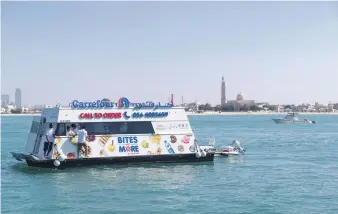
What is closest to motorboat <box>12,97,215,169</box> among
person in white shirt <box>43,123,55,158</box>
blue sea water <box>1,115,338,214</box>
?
person in white shirt <box>43,123,55,158</box>

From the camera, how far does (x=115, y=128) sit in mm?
33219

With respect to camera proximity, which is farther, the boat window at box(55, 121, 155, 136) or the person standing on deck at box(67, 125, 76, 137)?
the boat window at box(55, 121, 155, 136)

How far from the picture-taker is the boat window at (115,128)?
32000mm

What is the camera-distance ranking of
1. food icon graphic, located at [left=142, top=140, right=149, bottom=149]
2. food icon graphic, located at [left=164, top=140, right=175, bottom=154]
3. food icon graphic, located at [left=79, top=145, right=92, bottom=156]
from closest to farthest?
1. food icon graphic, located at [left=79, top=145, right=92, bottom=156]
2. food icon graphic, located at [left=142, top=140, right=149, bottom=149]
3. food icon graphic, located at [left=164, top=140, right=175, bottom=154]

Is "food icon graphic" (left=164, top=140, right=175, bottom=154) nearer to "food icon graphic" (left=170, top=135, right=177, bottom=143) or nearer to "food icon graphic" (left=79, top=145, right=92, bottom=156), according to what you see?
"food icon graphic" (left=170, top=135, right=177, bottom=143)

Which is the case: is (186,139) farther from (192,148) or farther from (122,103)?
(122,103)

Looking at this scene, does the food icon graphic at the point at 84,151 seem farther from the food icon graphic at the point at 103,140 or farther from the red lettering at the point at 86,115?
the red lettering at the point at 86,115

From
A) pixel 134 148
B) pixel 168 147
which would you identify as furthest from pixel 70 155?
pixel 168 147

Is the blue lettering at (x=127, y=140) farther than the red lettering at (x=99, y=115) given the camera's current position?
Yes

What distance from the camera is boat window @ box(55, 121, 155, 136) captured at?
32.0m

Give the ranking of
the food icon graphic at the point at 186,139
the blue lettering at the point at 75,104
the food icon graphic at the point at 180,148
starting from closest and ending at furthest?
the blue lettering at the point at 75,104 < the food icon graphic at the point at 180,148 < the food icon graphic at the point at 186,139

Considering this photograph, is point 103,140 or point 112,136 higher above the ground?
point 112,136

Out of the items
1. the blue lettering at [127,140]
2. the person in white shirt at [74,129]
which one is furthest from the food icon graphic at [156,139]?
the person in white shirt at [74,129]

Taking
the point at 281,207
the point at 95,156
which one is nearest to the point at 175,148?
the point at 95,156
